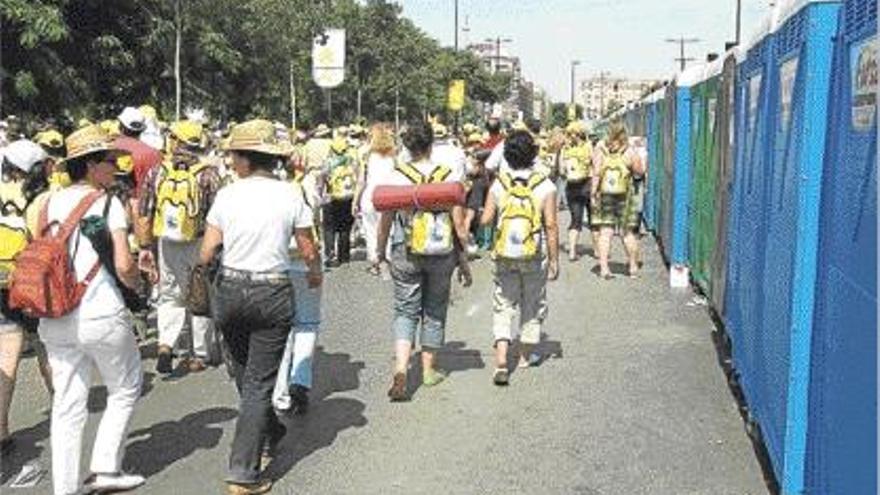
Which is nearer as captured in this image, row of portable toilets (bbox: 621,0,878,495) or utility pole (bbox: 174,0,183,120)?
row of portable toilets (bbox: 621,0,878,495)

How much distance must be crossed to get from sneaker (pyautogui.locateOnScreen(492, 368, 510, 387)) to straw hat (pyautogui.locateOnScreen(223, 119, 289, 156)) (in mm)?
2658

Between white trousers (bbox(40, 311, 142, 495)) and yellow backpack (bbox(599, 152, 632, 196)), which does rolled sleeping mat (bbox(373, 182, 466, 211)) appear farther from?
yellow backpack (bbox(599, 152, 632, 196))

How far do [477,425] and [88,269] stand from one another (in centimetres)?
253

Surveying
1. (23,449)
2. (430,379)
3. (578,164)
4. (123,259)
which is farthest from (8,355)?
(578,164)

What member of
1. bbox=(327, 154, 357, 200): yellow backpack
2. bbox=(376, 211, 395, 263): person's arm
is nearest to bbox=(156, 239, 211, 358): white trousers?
bbox=(376, 211, 395, 263): person's arm

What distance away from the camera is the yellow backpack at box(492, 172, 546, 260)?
24.7ft

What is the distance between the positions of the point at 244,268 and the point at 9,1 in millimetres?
16366

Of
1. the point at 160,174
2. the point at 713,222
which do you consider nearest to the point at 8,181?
the point at 160,174

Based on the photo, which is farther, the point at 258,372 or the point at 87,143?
the point at 258,372

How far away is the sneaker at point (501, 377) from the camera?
24.6 feet

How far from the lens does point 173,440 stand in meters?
6.28

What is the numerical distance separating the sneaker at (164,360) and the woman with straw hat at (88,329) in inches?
102

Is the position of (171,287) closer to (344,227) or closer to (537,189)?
(537,189)

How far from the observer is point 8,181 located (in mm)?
6836
